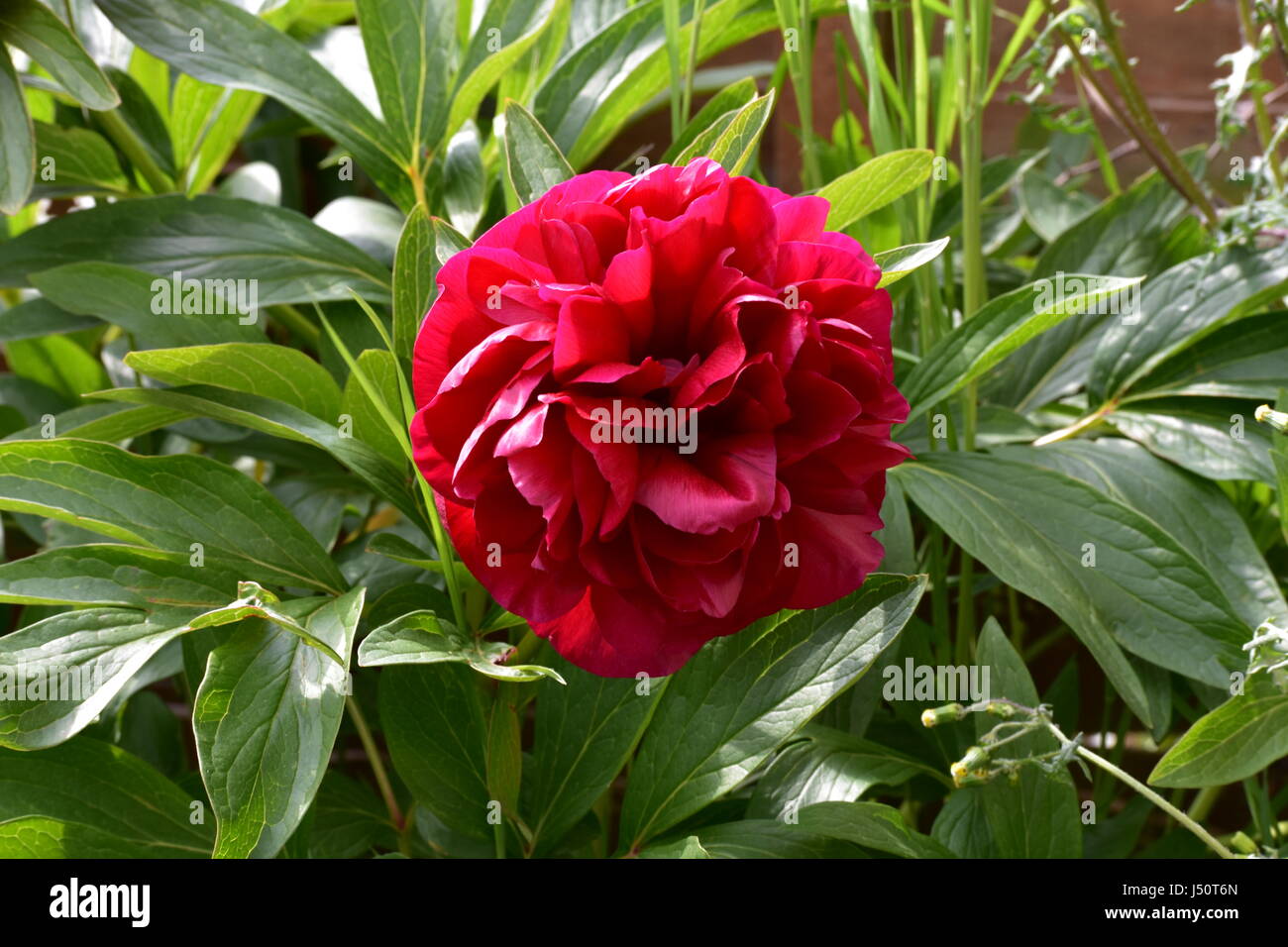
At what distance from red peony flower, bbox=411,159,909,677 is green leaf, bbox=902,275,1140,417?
9 centimetres

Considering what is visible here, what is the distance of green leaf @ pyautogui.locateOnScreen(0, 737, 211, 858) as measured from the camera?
46 cm

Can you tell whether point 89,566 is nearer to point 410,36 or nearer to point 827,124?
point 410,36

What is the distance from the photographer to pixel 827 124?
96 cm

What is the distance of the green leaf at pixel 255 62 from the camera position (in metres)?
0.54

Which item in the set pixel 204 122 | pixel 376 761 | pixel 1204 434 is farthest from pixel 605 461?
pixel 204 122

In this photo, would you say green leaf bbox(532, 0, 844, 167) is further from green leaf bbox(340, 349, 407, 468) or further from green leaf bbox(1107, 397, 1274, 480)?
green leaf bbox(1107, 397, 1274, 480)

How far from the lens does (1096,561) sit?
46 cm

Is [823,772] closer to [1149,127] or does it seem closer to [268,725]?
[268,725]

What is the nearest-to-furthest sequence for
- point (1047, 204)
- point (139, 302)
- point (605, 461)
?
point (605, 461) < point (139, 302) < point (1047, 204)

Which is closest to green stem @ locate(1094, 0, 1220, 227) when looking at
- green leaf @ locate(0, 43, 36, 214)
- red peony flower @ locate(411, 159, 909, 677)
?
red peony flower @ locate(411, 159, 909, 677)

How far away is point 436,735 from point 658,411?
197 mm

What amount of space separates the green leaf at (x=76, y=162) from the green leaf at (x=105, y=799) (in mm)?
323

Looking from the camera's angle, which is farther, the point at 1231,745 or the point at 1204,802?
the point at 1204,802
